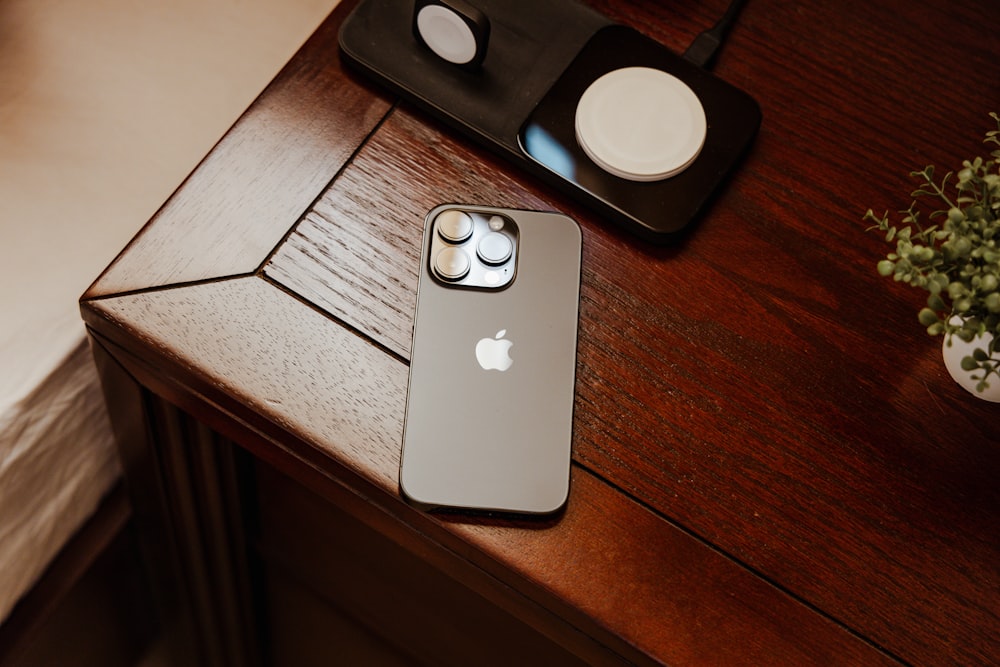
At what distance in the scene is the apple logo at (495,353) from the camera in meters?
0.49

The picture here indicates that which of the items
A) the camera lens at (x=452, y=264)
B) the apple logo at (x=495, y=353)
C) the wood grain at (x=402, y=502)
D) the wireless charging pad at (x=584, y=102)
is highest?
the wireless charging pad at (x=584, y=102)

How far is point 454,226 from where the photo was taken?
50 centimetres


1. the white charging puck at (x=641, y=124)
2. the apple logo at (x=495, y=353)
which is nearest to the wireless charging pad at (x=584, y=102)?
the white charging puck at (x=641, y=124)

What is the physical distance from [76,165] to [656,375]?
446 mm

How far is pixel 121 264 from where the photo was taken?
0.49 metres

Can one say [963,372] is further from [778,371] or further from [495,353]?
[495,353]

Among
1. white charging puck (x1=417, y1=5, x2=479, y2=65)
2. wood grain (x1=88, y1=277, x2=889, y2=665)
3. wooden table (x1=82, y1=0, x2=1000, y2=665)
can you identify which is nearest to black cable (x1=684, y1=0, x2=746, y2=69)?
wooden table (x1=82, y1=0, x2=1000, y2=665)

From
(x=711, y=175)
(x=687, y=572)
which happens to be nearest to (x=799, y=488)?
(x=687, y=572)

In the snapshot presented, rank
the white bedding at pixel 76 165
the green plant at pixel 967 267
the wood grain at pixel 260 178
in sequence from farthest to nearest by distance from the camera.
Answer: the white bedding at pixel 76 165
the wood grain at pixel 260 178
the green plant at pixel 967 267

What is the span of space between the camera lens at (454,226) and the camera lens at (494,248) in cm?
1

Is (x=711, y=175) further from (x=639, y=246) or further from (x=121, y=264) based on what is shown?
(x=121, y=264)

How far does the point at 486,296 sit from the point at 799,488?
0.20 metres

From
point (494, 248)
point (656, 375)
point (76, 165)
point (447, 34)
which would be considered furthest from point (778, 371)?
point (76, 165)

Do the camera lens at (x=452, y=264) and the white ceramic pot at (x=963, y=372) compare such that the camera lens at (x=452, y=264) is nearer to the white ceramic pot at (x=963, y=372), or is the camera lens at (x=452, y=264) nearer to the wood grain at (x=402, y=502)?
the wood grain at (x=402, y=502)
